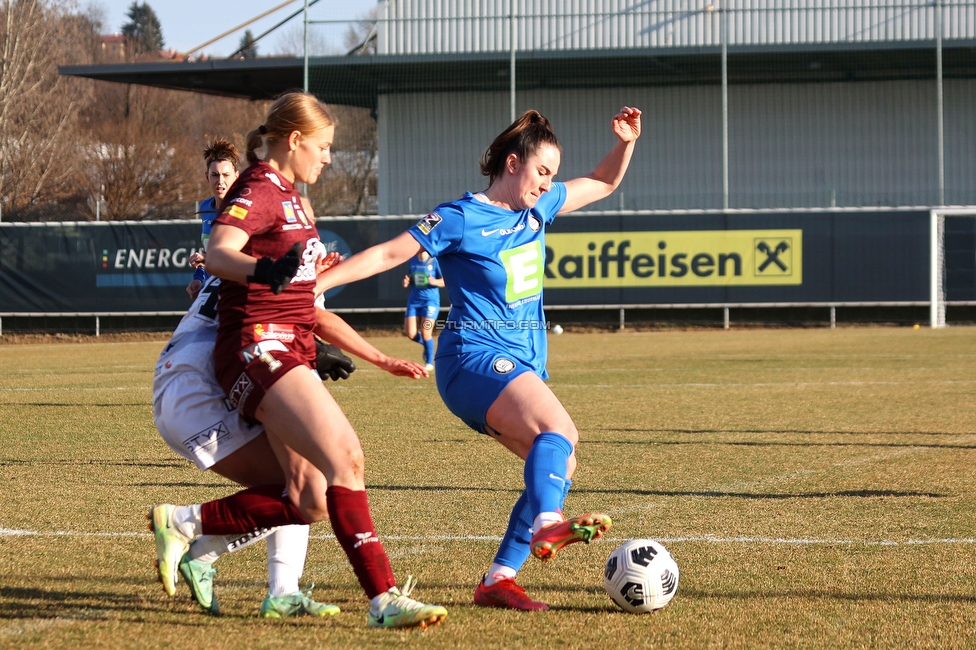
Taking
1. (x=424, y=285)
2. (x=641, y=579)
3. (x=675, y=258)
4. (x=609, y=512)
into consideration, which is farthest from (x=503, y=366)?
(x=675, y=258)

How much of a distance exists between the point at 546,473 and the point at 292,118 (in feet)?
4.90

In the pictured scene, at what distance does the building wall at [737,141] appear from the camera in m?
29.4

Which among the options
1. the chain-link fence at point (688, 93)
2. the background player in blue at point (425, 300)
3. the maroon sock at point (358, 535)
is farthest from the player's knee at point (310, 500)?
the chain-link fence at point (688, 93)

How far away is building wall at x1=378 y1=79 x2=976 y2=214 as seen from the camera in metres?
29.4

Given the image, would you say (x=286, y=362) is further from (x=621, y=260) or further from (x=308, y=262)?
(x=621, y=260)

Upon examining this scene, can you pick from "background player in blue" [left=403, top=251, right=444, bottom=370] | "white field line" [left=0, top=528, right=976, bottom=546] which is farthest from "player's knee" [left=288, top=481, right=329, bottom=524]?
"background player in blue" [left=403, top=251, right=444, bottom=370]

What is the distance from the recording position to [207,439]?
3.76 m

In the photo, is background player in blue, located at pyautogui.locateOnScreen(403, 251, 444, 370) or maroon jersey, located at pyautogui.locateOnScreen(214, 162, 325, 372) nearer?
maroon jersey, located at pyautogui.locateOnScreen(214, 162, 325, 372)

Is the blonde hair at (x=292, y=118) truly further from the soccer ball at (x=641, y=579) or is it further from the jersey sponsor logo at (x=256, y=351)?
the soccer ball at (x=641, y=579)

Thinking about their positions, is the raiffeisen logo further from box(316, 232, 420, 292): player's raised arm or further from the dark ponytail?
box(316, 232, 420, 292): player's raised arm

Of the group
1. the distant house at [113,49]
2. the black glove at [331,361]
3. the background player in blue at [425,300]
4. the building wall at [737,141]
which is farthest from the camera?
the distant house at [113,49]

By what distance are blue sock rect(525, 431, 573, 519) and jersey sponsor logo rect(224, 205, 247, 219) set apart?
4.23 ft

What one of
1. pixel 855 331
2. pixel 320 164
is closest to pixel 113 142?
pixel 855 331

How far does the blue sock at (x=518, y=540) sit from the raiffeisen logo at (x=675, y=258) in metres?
20.5
